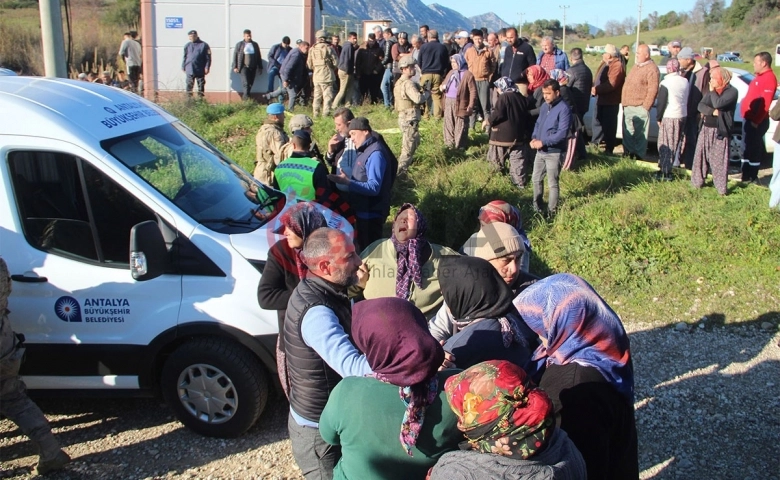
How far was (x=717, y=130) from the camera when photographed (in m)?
9.06

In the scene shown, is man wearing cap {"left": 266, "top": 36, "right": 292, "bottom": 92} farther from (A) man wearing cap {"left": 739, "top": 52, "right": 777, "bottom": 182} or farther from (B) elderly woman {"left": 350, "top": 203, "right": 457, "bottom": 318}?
(B) elderly woman {"left": 350, "top": 203, "right": 457, "bottom": 318}

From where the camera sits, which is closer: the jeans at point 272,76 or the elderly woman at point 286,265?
the elderly woman at point 286,265

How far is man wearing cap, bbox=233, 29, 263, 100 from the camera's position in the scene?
16.6 metres

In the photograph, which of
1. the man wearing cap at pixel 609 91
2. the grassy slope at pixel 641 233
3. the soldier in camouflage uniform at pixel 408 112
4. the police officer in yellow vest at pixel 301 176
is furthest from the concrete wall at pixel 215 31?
the police officer in yellow vest at pixel 301 176

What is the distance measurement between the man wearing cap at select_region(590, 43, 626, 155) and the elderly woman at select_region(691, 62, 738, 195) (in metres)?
2.35

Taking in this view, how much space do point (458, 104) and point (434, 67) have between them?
107 inches

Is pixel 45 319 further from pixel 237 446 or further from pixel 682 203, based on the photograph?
pixel 682 203

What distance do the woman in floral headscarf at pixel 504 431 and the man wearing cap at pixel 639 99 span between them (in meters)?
9.39

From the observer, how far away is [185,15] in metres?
17.2

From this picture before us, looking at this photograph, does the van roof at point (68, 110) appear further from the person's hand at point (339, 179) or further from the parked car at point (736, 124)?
the parked car at point (736, 124)

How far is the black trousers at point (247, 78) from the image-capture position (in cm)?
1694

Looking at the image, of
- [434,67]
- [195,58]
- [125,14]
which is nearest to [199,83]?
[195,58]

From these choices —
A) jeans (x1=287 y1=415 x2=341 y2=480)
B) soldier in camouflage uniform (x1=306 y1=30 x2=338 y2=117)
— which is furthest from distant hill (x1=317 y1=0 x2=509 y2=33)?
jeans (x1=287 y1=415 x2=341 y2=480)

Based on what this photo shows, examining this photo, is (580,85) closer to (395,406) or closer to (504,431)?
(395,406)
